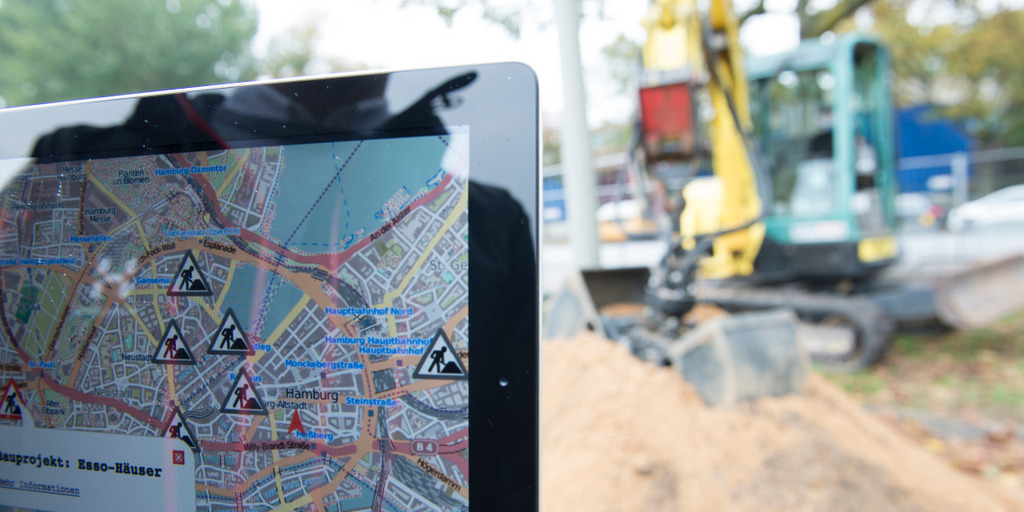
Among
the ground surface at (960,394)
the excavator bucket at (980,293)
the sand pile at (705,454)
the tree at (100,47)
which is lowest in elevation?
the ground surface at (960,394)

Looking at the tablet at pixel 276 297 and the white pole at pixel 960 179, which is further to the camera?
the white pole at pixel 960 179

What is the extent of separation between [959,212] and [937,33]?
13.2 ft

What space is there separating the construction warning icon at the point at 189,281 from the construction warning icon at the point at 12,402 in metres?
0.34

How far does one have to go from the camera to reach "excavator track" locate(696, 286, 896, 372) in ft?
19.2

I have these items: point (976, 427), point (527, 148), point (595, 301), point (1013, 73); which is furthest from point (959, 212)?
point (527, 148)

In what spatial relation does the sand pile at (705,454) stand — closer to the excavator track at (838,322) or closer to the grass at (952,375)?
the grass at (952,375)

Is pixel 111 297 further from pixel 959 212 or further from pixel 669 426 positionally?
pixel 959 212

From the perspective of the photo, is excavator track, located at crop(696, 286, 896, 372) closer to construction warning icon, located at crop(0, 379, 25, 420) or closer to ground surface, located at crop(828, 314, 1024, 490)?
ground surface, located at crop(828, 314, 1024, 490)

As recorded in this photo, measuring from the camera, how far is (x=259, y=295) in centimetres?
87

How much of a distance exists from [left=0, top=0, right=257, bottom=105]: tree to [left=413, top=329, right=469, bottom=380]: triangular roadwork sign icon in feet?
62.2

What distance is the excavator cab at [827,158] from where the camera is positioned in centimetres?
624

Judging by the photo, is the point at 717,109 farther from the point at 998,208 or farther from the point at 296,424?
the point at 998,208

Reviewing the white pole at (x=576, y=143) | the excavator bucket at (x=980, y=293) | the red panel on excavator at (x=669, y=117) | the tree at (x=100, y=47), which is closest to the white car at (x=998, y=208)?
the excavator bucket at (x=980, y=293)

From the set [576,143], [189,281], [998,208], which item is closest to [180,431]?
[189,281]
